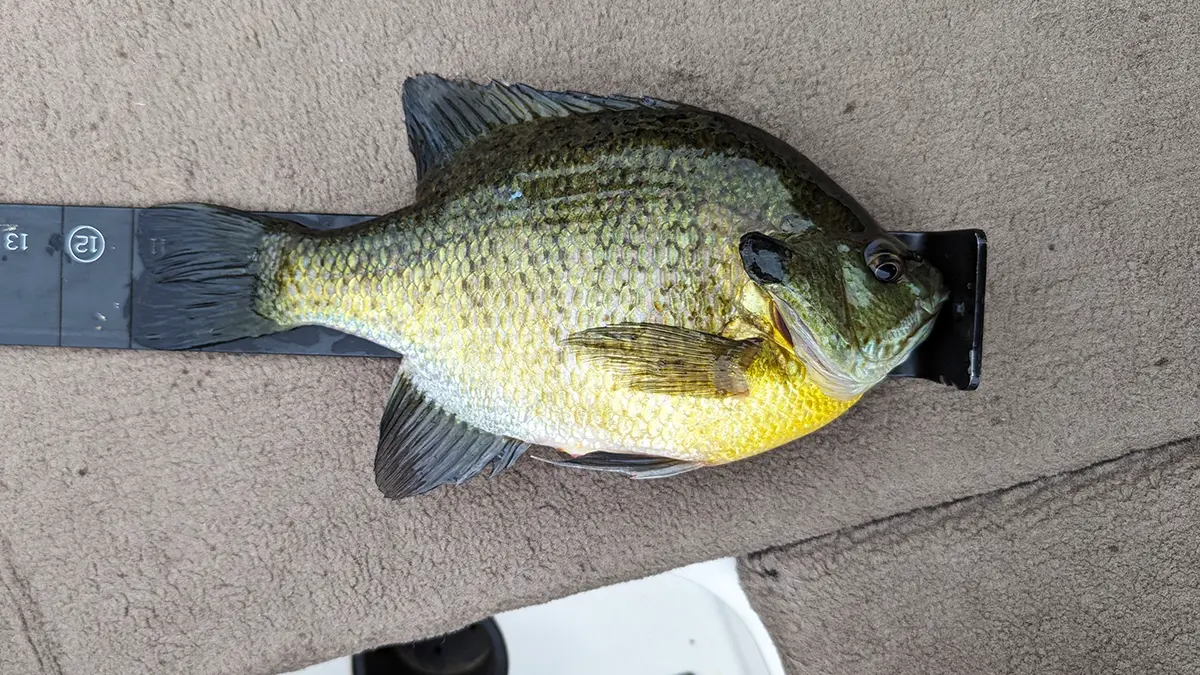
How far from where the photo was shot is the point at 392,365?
3.73 ft

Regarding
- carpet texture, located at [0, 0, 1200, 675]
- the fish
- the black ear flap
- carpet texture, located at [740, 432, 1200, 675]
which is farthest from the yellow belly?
carpet texture, located at [740, 432, 1200, 675]

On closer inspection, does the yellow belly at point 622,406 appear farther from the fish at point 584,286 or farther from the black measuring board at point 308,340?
the black measuring board at point 308,340

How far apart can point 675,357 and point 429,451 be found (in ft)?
1.22

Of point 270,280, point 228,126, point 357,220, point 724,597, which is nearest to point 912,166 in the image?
point 724,597

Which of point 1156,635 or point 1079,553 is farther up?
point 1079,553

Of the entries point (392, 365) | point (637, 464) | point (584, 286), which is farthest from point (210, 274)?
point (637, 464)

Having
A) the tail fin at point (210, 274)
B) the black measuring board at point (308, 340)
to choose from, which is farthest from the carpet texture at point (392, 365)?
the tail fin at point (210, 274)

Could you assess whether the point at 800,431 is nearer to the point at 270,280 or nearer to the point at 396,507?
the point at 396,507

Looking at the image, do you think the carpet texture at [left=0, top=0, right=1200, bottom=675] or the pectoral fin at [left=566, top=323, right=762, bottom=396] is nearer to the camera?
the pectoral fin at [left=566, top=323, right=762, bottom=396]

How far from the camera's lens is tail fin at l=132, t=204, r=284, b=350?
1.01 meters

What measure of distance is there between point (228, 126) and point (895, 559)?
125 cm

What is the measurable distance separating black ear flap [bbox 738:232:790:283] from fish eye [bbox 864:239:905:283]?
0.11 meters

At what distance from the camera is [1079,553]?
1.16 meters

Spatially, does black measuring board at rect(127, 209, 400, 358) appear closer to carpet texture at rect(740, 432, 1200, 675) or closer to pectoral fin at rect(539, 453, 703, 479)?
pectoral fin at rect(539, 453, 703, 479)
